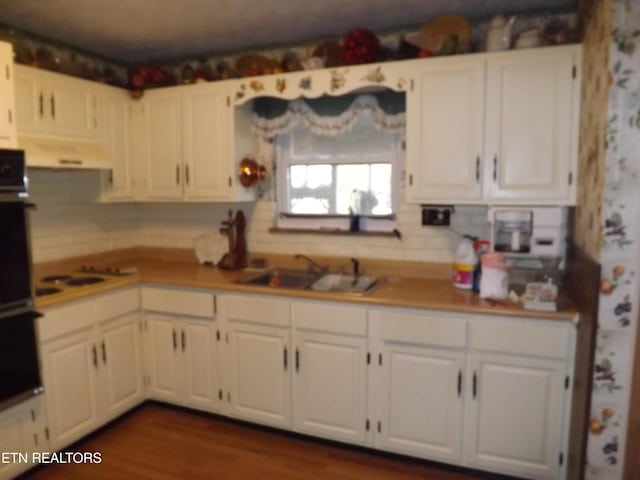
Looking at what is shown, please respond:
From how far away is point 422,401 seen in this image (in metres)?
2.28

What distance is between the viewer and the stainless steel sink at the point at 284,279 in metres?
2.71

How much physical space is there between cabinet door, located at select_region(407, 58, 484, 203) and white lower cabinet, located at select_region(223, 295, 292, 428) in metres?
1.06

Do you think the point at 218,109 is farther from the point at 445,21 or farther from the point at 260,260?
the point at 445,21

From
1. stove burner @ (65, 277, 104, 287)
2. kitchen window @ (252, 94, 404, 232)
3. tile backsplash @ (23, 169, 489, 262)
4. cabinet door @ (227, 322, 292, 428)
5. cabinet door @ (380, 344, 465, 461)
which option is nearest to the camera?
cabinet door @ (380, 344, 465, 461)

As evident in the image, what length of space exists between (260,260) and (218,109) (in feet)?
3.48

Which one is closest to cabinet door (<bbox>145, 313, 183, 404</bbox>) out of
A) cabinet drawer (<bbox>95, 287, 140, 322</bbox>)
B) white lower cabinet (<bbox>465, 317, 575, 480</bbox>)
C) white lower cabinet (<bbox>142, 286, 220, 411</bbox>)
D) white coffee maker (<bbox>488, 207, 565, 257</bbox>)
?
white lower cabinet (<bbox>142, 286, 220, 411</bbox>)

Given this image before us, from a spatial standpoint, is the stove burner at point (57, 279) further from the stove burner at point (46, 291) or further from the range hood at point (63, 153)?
the range hood at point (63, 153)

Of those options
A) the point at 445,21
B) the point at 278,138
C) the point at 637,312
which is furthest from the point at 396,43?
the point at 637,312

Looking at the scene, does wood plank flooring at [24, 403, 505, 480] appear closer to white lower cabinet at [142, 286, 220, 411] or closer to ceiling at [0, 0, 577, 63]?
white lower cabinet at [142, 286, 220, 411]

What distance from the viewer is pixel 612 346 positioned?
172 centimetres

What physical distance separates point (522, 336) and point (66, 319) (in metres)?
2.34

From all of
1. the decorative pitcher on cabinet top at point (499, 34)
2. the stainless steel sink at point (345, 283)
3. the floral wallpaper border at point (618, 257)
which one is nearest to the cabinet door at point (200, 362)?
the stainless steel sink at point (345, 283)

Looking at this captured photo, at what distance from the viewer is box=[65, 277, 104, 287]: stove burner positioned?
2.66m

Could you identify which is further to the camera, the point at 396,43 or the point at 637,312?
the point at 396,43
